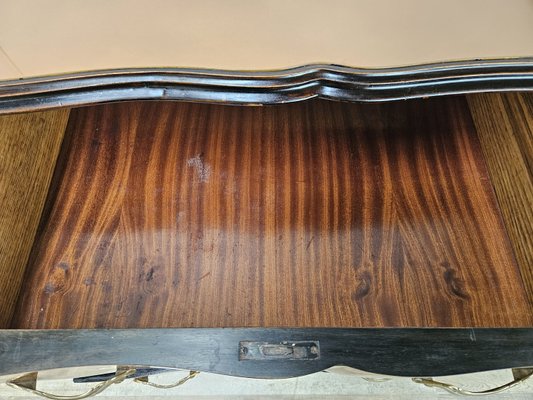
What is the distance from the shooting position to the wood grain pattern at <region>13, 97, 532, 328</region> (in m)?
0.63

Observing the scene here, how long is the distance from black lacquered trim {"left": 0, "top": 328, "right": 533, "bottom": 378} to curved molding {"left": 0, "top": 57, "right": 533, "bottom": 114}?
0.28 meters

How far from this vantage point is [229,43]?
0.62 m

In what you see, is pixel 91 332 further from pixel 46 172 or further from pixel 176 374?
pixel 176 374

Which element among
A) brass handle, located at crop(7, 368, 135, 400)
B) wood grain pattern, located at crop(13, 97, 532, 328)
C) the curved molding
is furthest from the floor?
the curved molding

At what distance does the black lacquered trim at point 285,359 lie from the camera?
506 millimetres

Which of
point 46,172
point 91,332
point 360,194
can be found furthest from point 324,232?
point 46,172

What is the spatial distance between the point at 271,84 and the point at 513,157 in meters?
0.42

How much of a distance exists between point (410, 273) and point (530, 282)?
156mm

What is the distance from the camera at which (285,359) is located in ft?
1.66

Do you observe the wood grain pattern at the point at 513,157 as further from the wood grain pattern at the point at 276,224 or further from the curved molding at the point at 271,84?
the curved molding at the point at 271,84

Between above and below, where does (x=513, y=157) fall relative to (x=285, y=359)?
above

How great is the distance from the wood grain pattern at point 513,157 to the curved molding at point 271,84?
0.18 meters

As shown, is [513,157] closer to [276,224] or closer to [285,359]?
[276,224]

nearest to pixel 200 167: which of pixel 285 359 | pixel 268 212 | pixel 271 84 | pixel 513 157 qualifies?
pixel 268 212
